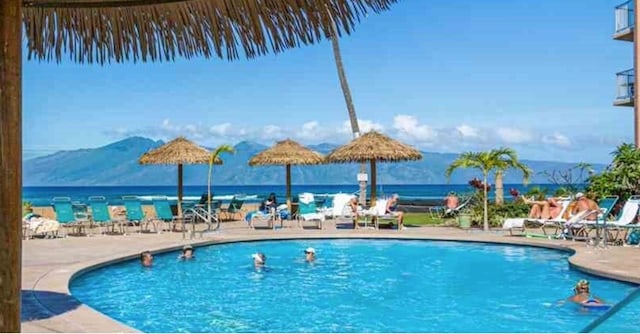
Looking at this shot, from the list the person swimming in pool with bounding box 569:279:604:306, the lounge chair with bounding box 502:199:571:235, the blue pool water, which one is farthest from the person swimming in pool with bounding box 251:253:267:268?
the lounge chair with bounding box 502:199:571:235

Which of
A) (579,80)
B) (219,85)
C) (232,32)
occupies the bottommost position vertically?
(232,32)

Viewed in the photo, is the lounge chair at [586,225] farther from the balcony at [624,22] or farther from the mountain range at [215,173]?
the mountain range at [215,173]

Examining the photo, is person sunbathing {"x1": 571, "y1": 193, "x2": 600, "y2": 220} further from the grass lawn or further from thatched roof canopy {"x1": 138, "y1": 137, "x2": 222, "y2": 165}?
thatched roof canopy {"x1": 138, "y1": 137, "x2": 222, "y2": 165}

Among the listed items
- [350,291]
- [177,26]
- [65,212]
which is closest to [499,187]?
[350,291]

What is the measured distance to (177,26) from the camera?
300 centimetres

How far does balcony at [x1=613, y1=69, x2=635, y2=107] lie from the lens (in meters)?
20.0

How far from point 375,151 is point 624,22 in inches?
368

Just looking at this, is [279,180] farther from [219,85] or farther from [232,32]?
[232,32]

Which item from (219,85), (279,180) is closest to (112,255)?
(219,85)

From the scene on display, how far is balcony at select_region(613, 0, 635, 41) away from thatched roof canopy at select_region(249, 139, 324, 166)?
32.7ft

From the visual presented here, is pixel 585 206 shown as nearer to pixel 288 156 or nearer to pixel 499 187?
pixel 499 187

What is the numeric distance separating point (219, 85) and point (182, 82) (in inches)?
204

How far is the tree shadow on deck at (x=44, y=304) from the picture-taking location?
5770mm

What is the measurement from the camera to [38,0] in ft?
9.00
